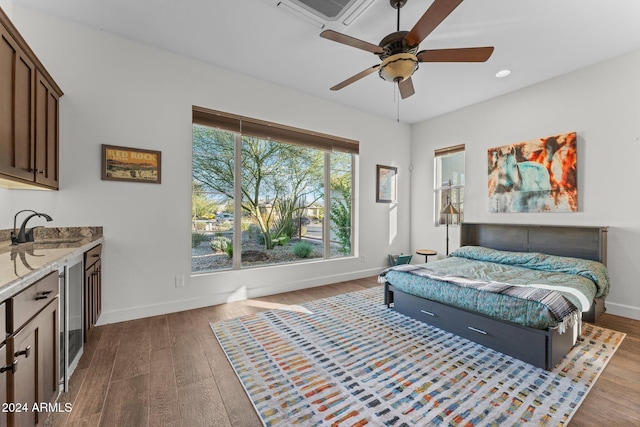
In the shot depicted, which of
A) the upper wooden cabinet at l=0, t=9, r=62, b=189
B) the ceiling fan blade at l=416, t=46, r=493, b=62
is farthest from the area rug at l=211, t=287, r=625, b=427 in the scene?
the ceiling fan blade at l=416, t=46, r=493, b=62

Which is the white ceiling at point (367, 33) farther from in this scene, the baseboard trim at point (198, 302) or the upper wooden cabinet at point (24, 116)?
the baseboard trim at point (198, 302)

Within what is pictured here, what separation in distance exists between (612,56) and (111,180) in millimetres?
5899

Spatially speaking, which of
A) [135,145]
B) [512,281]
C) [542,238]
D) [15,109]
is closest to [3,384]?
[15,109]

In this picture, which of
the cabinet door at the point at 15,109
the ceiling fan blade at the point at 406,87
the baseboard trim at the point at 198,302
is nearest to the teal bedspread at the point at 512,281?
the baseboard trim at the point at 198,302

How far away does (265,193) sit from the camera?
408cm

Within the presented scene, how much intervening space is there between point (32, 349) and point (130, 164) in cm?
222

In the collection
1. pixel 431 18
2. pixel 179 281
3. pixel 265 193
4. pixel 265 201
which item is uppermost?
pixel 431 18

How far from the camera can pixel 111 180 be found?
288 cm

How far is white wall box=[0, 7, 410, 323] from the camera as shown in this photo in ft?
8.79

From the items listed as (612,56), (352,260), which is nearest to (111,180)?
(352,260)

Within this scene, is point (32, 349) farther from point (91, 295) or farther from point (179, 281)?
point (179, 281)

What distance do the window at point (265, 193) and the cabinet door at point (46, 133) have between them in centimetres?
127

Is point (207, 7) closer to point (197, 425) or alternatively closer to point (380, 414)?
point (197, 425)

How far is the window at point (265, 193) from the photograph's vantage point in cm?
355
